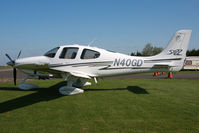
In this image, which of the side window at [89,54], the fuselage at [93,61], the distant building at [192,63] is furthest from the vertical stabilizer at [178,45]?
the distant building at [192,63]

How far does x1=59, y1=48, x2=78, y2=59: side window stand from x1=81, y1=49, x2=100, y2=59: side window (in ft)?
1.33

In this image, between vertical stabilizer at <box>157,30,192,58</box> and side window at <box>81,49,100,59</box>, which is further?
side window at <box>81,49,100,59</box>

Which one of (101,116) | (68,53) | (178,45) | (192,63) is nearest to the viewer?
(101,116)

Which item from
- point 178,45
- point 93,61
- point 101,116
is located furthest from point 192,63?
point 101,116

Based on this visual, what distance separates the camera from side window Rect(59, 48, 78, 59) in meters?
7.42

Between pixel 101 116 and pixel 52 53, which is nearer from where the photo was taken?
pixel 101 116

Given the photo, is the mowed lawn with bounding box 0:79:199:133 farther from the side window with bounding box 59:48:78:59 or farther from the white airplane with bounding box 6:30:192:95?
the side window with bounding box 59:48:78:59

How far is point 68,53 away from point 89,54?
1034mm

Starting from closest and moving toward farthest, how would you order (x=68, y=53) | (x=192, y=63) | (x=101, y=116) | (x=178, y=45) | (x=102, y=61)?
(x=101, y=116), (x=68, y=53), (x=178, y=45), (x=102, y=61), (x=192, y=63)

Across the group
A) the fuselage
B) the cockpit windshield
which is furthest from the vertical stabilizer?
the cockpit windshield

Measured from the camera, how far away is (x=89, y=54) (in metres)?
7.58

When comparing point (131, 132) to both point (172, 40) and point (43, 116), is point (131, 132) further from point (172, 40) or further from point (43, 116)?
point (172, 40)

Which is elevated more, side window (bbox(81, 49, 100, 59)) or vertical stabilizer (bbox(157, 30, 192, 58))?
vertical stabilizer (bbox(157, 30, 192, 58))

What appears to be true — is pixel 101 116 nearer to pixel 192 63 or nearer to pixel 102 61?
pixel 102 61
